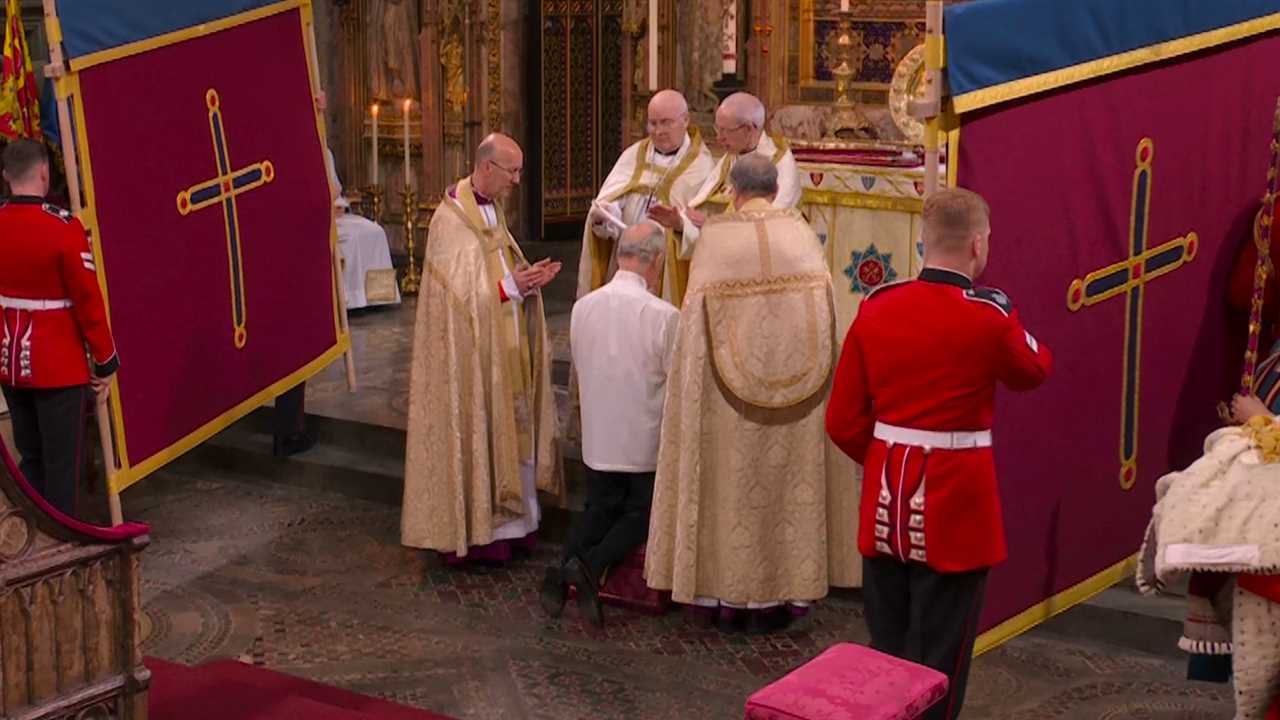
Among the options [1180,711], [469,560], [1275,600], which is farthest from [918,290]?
[469,560]

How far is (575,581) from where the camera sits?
6.68 metres

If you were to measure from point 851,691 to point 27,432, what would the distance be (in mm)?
4093

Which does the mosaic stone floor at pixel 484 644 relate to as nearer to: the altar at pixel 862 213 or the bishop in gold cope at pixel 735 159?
the altar at pixel 862 213

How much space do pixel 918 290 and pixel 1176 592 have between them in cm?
247

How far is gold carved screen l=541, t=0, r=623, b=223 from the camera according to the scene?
1290cm

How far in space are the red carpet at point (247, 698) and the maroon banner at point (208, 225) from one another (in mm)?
1198

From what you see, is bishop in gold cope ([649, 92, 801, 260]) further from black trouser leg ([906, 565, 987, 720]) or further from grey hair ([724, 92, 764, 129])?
black trouser leg ([906, 565, 987, 720])

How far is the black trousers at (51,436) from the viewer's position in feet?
22.4

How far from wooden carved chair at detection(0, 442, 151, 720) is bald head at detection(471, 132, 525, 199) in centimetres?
247

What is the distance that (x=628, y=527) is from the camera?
21.9 ft

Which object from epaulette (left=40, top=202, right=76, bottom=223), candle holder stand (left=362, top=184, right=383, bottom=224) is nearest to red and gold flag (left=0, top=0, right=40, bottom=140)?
epaulette (left=40, top=202, right=76, bottom=223)

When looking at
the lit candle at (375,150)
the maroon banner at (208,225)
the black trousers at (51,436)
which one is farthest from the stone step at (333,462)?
the lit candle at (375,150)

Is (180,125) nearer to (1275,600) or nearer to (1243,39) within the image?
(1243,39)

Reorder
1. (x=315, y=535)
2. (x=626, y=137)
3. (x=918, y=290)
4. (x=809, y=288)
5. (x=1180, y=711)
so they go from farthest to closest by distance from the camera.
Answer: (x=626, y=137) < (x=315, y=535) < (x=809, y=288) < (x=1180, y=711) < (x=918, y=290)
